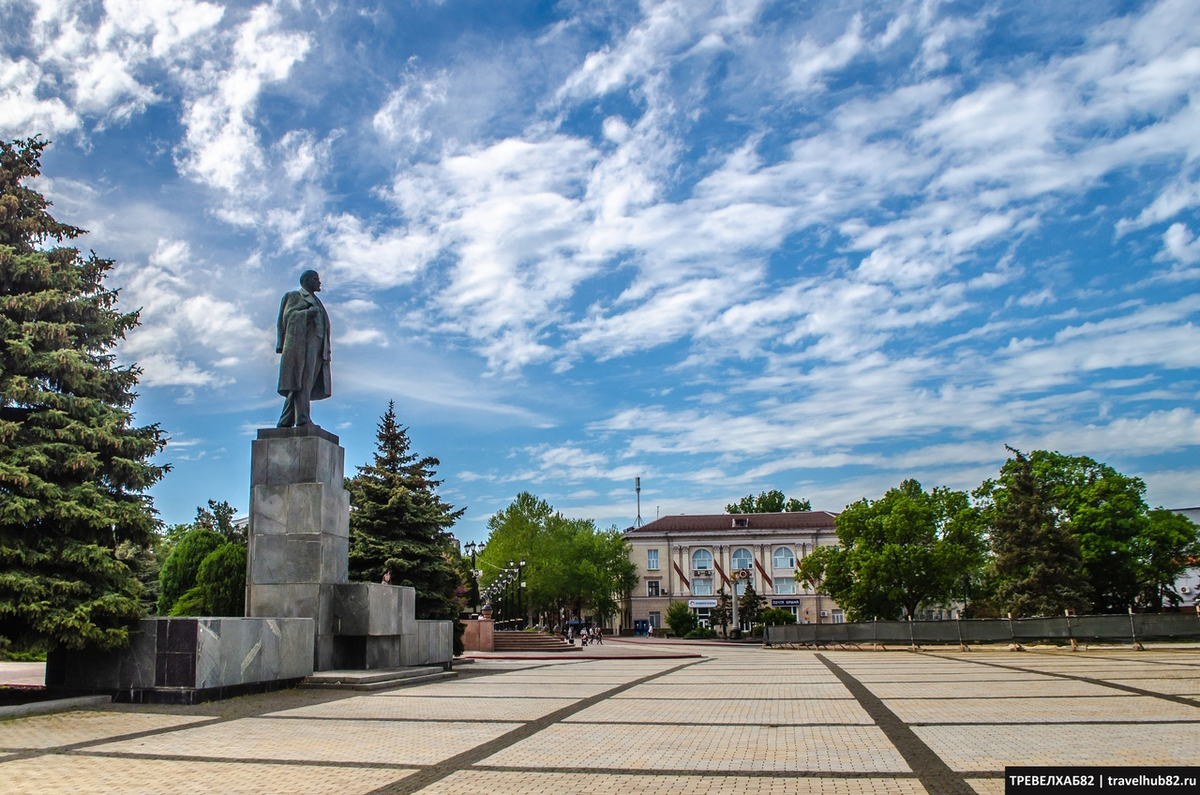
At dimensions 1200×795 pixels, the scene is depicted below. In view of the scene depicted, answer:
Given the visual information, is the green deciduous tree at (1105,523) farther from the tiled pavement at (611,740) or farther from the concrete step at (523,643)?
the tiled pavement at (611,740)

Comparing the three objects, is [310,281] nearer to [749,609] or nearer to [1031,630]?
[1031,630]

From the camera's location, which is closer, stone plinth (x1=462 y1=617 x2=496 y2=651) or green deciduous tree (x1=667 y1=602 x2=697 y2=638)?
stone plinth (x1=462 y1=617 x2=496 y2=651)

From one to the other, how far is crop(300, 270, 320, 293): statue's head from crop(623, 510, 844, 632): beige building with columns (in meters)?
65.8

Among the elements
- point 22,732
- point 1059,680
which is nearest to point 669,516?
point 1059,680

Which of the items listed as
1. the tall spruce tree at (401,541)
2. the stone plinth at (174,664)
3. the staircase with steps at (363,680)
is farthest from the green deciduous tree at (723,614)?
the stone plinth at (174,664)

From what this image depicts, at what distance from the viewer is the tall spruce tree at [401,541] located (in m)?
23.3

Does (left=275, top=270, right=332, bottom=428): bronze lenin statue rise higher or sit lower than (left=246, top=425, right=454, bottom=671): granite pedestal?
higher

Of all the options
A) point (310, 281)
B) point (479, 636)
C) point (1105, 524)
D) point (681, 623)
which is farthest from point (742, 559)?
point (310, 281)

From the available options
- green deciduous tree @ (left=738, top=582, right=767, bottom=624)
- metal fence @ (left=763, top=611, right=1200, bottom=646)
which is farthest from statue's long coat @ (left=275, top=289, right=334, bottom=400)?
green deciduous tree @ (left=738, top=582, right=767, bottom=624)

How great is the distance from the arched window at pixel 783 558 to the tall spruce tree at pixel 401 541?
189 feet

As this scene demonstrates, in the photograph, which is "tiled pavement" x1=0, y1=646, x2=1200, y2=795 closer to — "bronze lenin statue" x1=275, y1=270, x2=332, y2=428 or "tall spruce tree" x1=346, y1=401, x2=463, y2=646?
"bronze lenin statue" x1=275, y1=270, x2=332, y2=428

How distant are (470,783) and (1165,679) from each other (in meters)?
13.0

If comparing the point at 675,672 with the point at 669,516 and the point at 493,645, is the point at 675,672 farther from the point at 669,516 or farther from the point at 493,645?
the point at 669,516

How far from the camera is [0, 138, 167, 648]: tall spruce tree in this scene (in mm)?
10922
